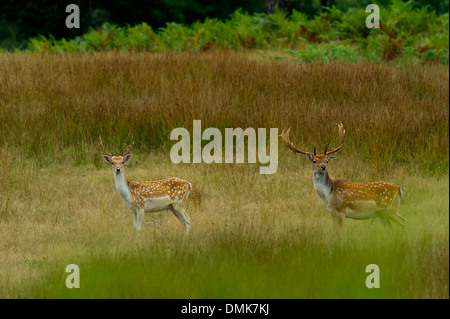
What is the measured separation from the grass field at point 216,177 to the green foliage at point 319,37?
157 centimetres

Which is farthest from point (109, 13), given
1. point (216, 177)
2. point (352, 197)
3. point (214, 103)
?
point (352, 197)

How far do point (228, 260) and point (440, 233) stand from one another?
5.11ft

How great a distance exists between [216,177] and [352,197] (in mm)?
2394

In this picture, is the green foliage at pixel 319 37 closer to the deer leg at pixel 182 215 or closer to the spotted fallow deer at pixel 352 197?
the spotted fallow deer at pixel 352 197

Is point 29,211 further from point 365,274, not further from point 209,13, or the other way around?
point 209,13

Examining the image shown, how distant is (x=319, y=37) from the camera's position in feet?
54.8

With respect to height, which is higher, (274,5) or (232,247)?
(274,5)

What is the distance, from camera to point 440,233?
214 inches

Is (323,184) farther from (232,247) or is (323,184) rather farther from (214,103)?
(214,103)

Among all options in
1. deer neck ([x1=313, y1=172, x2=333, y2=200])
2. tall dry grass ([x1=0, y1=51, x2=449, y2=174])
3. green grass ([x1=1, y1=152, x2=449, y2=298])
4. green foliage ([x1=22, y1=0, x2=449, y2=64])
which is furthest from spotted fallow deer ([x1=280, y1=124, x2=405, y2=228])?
green foliage ([x1=22, y1=0, x2=449, y2=64])

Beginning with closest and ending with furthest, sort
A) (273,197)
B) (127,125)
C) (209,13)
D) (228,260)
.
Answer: (228,260) < (273,197) < (127,125) < (209,13)

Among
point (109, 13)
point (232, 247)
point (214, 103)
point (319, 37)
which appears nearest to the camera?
point (232, 247)

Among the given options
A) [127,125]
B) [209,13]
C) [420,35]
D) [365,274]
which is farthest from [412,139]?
[209,13]

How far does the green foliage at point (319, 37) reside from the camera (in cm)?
1440
